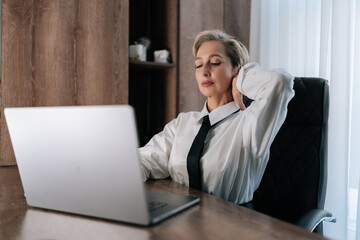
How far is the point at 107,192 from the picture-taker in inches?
28.1

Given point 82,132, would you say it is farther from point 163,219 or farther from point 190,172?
point 190,172

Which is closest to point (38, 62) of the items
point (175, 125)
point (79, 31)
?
point (79, 31)

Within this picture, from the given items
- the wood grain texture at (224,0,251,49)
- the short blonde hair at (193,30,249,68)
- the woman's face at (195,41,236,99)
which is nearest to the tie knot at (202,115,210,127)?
the woman's face at (195,41,236,99)

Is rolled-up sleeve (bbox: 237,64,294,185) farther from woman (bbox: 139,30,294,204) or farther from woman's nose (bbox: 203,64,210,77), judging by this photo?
woman's nose (bbox: 203,64,210,77)

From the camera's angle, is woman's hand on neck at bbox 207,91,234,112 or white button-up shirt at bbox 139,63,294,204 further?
woman's hand on neck at bbox 207,91,234,112

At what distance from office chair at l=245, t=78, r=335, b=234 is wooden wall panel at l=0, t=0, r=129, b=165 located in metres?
1.07

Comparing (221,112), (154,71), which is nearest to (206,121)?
(221,112)

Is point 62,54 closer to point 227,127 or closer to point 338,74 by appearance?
point 227,127

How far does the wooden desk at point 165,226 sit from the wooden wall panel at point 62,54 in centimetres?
110

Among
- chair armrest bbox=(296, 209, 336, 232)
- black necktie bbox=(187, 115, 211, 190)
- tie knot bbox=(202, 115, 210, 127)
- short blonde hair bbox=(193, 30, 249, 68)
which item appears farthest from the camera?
short blonde hair bbox=(193, 30, 249, 68)

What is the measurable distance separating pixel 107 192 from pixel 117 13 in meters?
1.61

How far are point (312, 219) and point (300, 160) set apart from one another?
272 millimetres

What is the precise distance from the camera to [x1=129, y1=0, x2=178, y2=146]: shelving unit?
2.33 meters

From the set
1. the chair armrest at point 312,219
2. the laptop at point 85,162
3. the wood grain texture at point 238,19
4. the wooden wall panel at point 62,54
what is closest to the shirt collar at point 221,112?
the chair armrest at point 312,219
